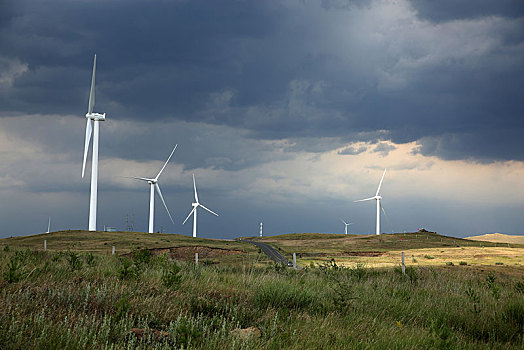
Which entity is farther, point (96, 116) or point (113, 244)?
point (96, 116)

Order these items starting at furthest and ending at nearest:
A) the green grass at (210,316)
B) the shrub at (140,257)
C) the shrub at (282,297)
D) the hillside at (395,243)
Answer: the hillside at (395,243) → the shrub at (140,257) → the shrub at (282,297) → the green grass at (210,316)

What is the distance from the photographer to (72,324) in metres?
7.21

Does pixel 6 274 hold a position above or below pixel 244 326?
above

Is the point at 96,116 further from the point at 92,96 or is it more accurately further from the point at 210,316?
the point at 210,316

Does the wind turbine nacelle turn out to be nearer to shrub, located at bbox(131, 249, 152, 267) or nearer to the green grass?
shrub, located at bbox(131, 249, 152, 267)

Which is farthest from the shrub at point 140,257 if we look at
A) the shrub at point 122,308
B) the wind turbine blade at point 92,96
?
the wind turbine blade at point 92,96

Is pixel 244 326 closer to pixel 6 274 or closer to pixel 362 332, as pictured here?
pixel 362 332

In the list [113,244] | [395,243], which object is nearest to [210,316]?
[113,244]

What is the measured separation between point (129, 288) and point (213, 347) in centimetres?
354

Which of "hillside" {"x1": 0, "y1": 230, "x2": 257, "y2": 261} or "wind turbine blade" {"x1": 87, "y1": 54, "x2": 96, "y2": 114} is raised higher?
"wind turbine blade" {"x1": 87, "y1": 54, "x2": 96, "y2": 114}

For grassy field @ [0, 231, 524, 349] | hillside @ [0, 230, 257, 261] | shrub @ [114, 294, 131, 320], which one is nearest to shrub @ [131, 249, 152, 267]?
grassy field @ [0, 231, 524, 349]

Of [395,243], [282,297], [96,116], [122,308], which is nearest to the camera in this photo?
[122,308]

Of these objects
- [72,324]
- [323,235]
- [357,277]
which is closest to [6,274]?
[72,324]

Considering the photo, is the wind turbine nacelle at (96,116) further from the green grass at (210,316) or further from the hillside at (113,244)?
the green grass at (210,316)
